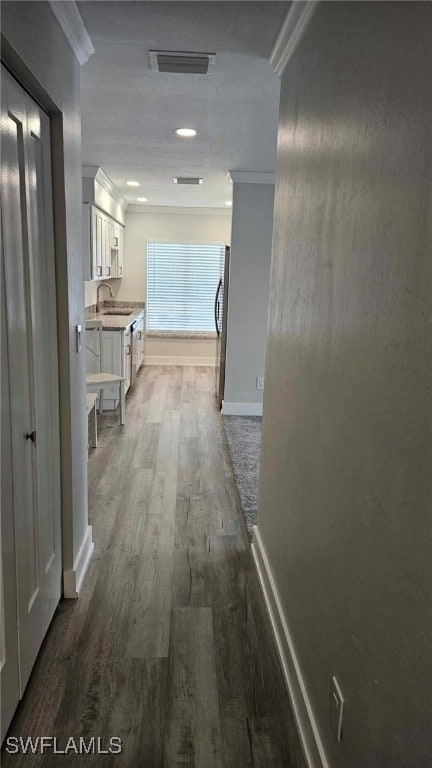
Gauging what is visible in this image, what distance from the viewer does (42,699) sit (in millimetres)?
1806

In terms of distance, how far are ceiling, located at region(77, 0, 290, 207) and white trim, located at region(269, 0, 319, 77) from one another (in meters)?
0.04

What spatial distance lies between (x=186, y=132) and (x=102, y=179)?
2.14 meters

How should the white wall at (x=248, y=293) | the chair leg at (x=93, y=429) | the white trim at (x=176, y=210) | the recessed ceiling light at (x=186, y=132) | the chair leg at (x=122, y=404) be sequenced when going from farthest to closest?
the white trim at (x=176, y=210), the white wall at (x=248, y=293), the chair leg at (x=122, y=404), the chair leg at (x=93, y=429), the recessed ceiling light at (x=186, y=132)

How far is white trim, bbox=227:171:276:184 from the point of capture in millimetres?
5094

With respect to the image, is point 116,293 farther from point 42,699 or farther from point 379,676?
point 379,676

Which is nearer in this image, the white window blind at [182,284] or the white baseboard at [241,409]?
the white baseboard at [241,409]

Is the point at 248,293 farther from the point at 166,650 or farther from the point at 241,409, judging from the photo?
the point at 166,650

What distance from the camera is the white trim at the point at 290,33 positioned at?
1.81m

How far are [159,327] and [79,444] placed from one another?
19.8 feet

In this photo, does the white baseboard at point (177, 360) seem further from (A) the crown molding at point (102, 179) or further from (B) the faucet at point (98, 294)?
(A) the crown molding at point (102, 179)

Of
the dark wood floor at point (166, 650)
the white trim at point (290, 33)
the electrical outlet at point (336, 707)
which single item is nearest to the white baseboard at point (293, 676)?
the dark wood floor at point (166, 650)

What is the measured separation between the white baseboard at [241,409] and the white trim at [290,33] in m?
3.67

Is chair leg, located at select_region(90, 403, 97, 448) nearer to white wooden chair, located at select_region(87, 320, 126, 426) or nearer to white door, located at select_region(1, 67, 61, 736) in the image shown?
white wooden chair, located at select_region(87, 320, 126, 426)

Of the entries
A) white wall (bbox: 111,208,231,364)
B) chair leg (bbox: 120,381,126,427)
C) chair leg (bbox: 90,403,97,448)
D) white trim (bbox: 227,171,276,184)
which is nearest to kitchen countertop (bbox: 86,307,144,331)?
white wall (bbox: 111,208,231,364)
